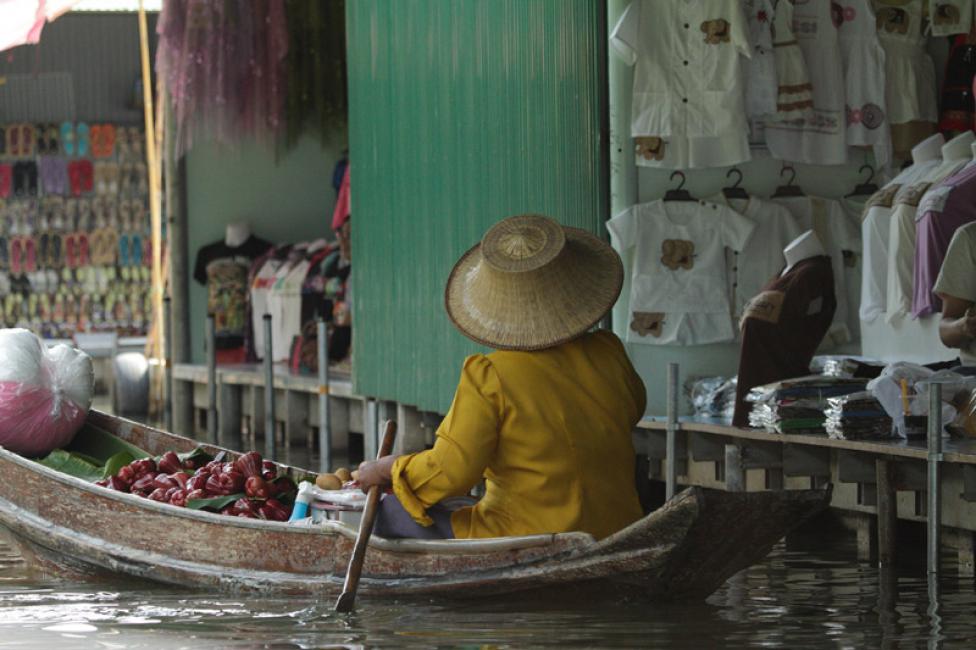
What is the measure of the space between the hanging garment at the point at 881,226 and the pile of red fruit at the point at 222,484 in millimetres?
3758

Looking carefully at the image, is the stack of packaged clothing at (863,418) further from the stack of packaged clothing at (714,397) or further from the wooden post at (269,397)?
the wooden post at (269,397)

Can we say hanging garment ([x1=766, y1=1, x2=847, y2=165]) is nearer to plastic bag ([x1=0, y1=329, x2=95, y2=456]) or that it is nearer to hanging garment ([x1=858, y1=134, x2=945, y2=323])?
hanging garment ([x1=858, y1=134, x2=945, y2=323])

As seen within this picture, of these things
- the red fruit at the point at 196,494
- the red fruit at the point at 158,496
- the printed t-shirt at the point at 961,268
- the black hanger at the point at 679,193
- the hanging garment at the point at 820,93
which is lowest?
the red fruit at the point at 158,496

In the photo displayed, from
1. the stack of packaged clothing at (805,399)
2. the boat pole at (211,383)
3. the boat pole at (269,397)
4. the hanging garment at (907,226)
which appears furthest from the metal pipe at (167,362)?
the stack of packaged clothing at (805,399)

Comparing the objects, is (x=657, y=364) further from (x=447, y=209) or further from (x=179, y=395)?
(x=179, y=395)

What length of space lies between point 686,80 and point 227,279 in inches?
344

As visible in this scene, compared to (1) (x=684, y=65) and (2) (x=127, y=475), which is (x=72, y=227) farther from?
(2) (x=127, y=475)

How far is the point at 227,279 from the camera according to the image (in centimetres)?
1781

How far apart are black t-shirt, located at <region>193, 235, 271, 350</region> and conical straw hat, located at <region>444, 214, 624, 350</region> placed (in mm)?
11589

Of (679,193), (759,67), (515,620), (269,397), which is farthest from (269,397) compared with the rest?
(515,620)

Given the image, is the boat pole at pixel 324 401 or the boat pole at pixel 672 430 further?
the boat pole at pixel 324 401

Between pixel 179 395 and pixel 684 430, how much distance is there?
9.24 m

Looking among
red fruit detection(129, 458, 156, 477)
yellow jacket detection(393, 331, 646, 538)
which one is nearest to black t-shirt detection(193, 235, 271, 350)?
red fruit detection(129, 458, 156, 477)

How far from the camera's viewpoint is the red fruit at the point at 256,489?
7621 mm
